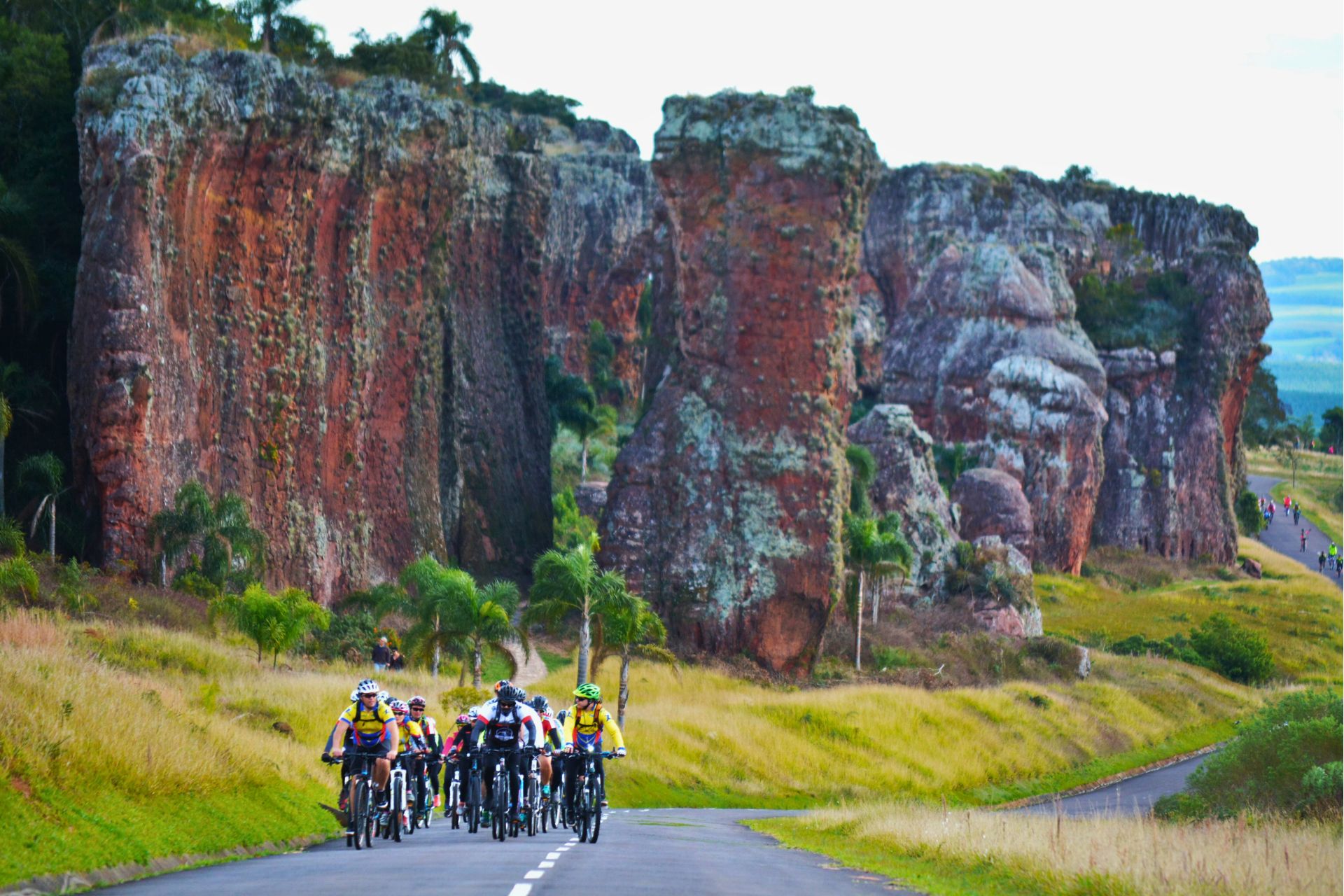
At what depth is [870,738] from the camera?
184ft

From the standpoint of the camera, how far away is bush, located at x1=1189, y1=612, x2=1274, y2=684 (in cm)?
8738

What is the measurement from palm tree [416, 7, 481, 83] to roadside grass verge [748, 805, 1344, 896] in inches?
2353

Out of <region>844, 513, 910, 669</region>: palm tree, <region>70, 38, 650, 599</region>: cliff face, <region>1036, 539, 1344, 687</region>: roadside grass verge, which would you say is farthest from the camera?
<region>1036, 539, 1344, 687</region>: roadside grass verge

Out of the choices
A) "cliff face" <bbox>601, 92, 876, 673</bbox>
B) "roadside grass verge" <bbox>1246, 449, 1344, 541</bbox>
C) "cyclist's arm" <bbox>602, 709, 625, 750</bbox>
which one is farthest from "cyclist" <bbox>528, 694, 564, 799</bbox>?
"roadside grass verge" <bbox>1246, 449, 1344, 541</bbox>

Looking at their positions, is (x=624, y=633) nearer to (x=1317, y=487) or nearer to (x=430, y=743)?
(x=430, y=743)

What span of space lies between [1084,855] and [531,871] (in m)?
7.30

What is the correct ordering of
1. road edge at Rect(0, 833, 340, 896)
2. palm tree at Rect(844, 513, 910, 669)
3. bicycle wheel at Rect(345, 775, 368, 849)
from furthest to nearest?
palm tree at Rect(844, 513, 910, 669)
bicycle wheel at Rect(345, 775, 368, 849)
road edge at Rect(0, 833, 340, 896)

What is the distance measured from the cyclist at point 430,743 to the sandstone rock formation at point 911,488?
2219 inches

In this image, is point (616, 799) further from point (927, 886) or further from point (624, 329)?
point (624, 329)

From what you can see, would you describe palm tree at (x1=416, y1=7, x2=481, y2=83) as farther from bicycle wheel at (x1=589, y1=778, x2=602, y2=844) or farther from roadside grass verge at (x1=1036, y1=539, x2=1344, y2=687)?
bicycle wheel at (x1=589, y1=778, x2=602, y2=844)

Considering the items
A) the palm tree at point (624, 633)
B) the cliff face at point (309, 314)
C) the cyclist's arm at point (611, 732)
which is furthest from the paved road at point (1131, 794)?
the cliff face at point (309, 314)

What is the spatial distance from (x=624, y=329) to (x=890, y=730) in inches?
2686

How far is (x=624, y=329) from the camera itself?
123 meters

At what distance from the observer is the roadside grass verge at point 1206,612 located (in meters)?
92.1
